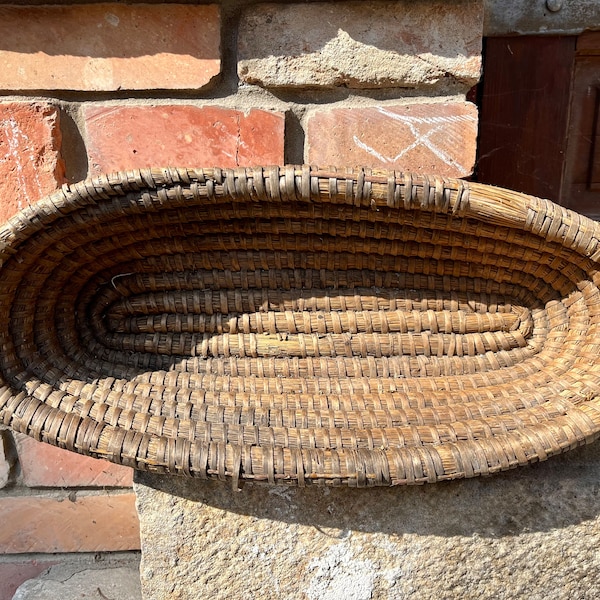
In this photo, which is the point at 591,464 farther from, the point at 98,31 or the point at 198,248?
the point at 98,31

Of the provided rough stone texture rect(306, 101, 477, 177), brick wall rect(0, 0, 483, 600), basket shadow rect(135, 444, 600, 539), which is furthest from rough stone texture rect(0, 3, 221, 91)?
basket shadow rect(135, 444, 600, 539)

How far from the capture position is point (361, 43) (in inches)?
19.3

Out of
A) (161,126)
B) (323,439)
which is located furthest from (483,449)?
(161,126)

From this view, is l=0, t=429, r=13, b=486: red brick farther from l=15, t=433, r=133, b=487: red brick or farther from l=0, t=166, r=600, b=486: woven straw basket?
l=0, t=166, r=600, b=486: woven straw basket

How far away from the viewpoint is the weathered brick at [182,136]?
0.51 metres

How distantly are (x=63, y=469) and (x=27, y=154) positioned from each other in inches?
13.8

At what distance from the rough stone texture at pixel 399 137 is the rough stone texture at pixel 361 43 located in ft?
0.08

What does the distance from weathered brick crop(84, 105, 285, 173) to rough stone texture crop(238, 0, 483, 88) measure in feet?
0.13

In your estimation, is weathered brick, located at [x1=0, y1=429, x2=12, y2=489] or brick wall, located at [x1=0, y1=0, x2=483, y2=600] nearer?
brick wall, located at [x1=0, y1=0, x2=483, y2=600]

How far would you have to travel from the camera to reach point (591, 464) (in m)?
0.49

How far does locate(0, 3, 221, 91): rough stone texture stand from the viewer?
0.48 metres

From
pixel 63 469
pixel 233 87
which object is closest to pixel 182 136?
pixel 233 87

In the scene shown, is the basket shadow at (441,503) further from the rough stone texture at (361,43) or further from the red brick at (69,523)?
the rough stone texture at (361,43)

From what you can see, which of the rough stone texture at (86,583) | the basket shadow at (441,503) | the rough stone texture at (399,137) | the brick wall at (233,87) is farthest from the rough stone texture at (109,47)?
the rough stone texture at (86,583)
